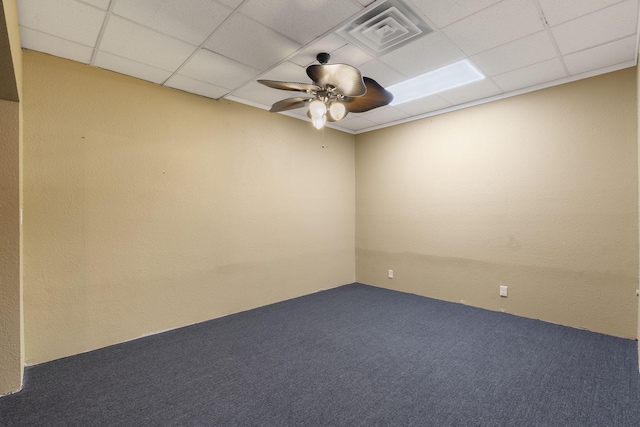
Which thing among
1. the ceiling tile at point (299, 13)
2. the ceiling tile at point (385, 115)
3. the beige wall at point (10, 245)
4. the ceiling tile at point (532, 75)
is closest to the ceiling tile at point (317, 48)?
the ceiling tile at point (299, 13)

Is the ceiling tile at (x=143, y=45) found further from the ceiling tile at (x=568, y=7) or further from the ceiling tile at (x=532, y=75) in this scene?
the ceiling tile at (x=532, y=75)

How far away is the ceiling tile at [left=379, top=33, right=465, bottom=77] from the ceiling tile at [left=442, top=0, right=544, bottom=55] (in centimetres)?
9

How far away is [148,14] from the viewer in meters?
2.15

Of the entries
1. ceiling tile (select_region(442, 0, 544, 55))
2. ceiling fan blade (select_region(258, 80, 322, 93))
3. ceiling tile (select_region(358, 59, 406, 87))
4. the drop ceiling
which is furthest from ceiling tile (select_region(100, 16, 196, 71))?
ceiling tile (select_region(442, 0, 544, 55))

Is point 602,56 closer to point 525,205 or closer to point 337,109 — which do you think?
point 525,205

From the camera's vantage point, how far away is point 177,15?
2.15 metres

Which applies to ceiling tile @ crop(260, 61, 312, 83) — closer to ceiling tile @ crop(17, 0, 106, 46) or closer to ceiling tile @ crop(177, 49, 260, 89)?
ceiling tile @ crop(177, 49, 260, 89)

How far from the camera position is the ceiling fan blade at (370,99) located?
2.56 meters

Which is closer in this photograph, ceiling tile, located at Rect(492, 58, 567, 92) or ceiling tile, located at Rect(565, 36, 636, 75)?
ceiling tile, located at Rect(565, 36, 636, 75)

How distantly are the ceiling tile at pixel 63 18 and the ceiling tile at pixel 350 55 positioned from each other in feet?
5.77

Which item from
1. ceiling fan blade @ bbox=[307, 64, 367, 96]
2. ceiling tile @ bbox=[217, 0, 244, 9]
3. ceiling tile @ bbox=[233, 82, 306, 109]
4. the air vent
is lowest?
ceiling fan blade @ bbox=[307, 64, 367, 96]

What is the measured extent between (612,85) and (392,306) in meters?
3.31

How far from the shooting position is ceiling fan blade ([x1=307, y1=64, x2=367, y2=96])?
7.27 ft

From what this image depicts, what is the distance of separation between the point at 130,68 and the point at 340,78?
2023 mm
